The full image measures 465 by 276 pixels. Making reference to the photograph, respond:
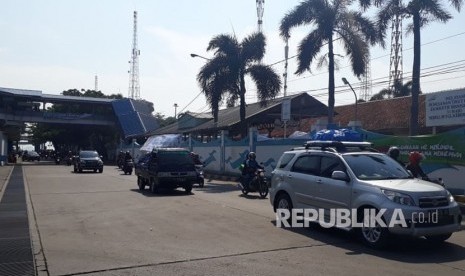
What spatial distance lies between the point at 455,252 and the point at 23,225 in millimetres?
9113

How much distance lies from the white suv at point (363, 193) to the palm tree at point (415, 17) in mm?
15405

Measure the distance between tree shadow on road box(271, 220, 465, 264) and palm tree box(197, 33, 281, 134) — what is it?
21296 millimetres

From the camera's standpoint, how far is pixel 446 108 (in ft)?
63.3

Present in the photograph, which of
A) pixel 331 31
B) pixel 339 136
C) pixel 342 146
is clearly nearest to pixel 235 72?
pixel 331 31

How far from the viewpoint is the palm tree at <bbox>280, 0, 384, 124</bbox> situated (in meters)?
25.9

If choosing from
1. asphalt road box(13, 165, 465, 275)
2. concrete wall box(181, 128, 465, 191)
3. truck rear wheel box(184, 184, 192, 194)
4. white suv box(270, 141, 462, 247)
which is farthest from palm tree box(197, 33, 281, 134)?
white suv box(270, 141, 462, 247)

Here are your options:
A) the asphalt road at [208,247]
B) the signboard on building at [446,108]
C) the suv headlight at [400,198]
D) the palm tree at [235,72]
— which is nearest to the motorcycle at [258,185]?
the asphalt road at [208,247]

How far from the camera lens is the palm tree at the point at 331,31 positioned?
2589 centimetres

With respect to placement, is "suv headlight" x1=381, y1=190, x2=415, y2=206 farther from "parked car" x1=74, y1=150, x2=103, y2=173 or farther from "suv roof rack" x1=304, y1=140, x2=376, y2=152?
"parked car" x1=74, y1=150, x2=103, y2=173

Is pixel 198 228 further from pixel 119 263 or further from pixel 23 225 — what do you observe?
pixel 23 225

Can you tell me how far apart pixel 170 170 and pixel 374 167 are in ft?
35.3

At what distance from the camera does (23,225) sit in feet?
37.6

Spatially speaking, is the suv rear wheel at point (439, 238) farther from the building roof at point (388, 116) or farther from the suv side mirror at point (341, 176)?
the building roof at point (388, 116)

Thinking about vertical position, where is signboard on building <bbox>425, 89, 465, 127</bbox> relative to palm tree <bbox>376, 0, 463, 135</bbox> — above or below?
below
